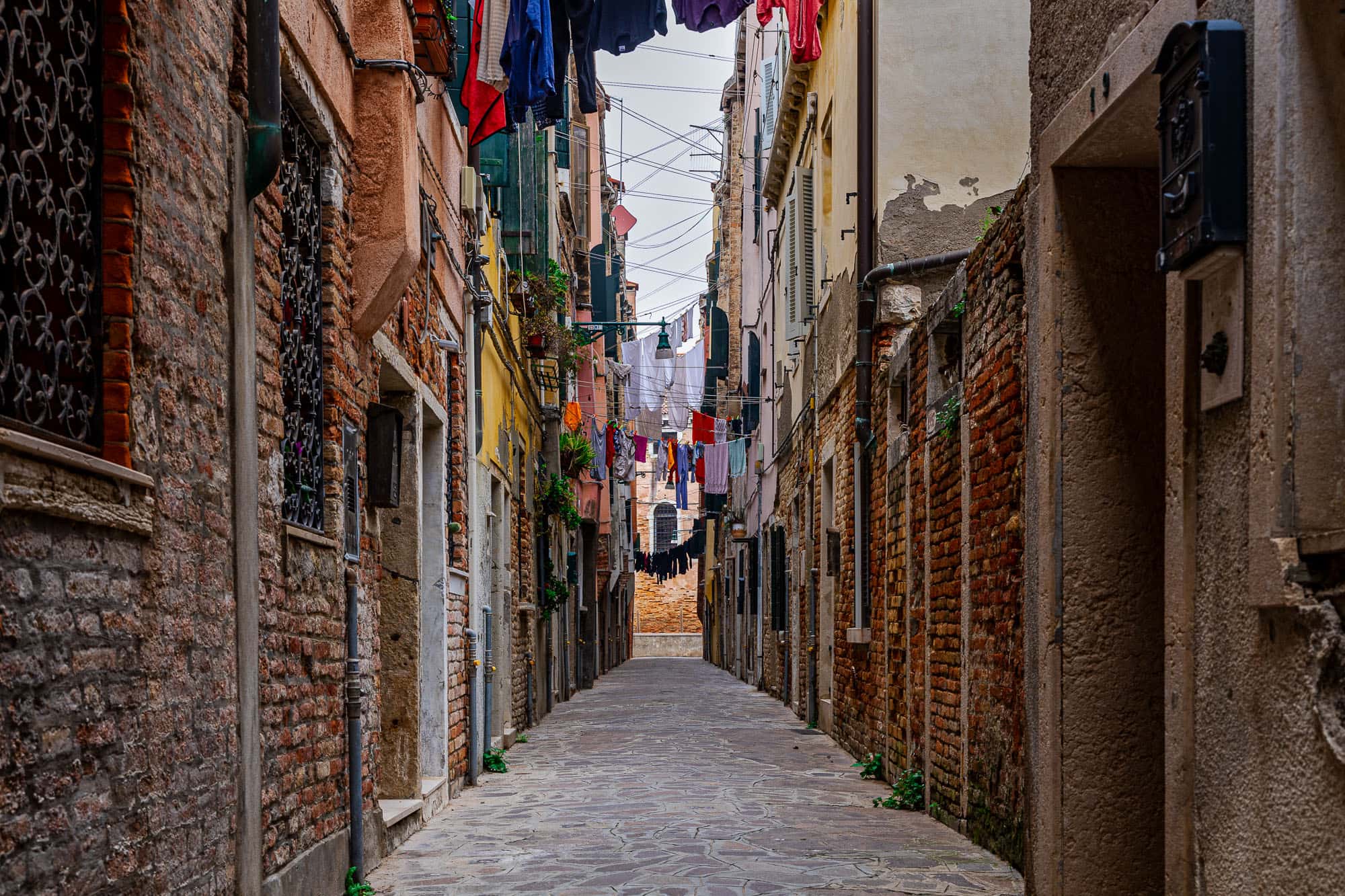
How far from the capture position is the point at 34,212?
9.80 ft

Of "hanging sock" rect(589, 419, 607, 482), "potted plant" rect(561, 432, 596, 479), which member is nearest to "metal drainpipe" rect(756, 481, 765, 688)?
"hanging sock" rect(589, 419, 607, 482)

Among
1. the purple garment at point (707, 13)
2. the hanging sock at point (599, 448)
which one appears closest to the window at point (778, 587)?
the hanging sock at point (599, 448)

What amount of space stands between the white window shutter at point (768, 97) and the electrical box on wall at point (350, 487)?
13.9 m

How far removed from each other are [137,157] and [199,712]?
60.4 inches

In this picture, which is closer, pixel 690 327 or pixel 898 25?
pixel 898 25

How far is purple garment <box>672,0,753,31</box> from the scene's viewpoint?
10.1 meters

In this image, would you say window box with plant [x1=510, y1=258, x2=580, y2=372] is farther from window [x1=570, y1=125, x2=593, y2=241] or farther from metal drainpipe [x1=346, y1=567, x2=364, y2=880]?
metal drainpipe [x1=346, y1=567, x2=364, y2=880]

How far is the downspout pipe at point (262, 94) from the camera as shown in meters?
4.45

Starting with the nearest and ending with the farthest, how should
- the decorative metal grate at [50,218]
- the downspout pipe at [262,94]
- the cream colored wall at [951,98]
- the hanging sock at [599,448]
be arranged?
the decorative metal grate at [50,218], the downspout pipe at [262,94], the cream colored wall at [951,98], the hanging sock at [599,448]

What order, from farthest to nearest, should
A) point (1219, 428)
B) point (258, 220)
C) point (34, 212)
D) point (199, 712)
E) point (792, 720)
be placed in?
1. point (792, 720)
2. point (258, 220)
3. point (199, 712)
4. point (1219, 428)
5. point (34, 212)

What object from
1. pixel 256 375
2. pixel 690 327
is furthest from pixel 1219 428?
pixel 690 327

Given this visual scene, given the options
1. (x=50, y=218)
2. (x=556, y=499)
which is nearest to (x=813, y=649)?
(x=556, y=499)

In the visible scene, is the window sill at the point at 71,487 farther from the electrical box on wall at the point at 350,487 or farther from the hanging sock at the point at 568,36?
the hanging sock at the point at 568,36

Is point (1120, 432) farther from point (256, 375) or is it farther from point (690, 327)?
point (690, 327)
